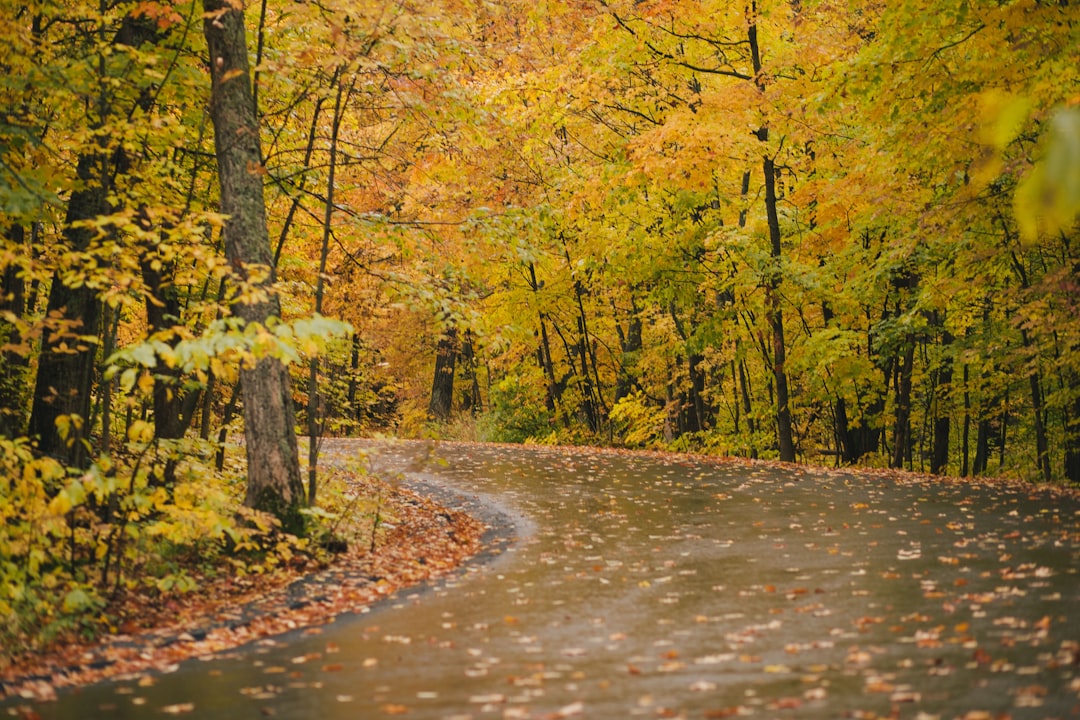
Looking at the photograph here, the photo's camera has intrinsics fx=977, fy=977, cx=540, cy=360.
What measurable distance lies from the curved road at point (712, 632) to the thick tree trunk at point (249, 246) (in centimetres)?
161

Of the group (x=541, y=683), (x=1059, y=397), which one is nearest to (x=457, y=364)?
(x=1059, y=397)

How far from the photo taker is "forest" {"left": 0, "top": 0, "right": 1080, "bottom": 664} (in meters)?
8.27

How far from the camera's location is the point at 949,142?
1309 centimetres

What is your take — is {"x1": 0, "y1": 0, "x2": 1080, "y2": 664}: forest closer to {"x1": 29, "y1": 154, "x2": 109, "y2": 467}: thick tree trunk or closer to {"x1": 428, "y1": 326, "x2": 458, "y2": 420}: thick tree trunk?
{"x1": 29, "y1": 154, "x2": 109, "y2": 467}: thick tree trunk

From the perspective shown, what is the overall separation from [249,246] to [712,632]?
586 cm

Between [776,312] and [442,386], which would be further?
[442,386]

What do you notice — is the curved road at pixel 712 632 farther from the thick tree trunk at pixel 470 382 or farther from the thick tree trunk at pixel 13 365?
the thick tree trunk at pixel 470 382

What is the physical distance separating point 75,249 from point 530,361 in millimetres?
21353

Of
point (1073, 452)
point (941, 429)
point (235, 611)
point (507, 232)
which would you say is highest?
point (507, 232)

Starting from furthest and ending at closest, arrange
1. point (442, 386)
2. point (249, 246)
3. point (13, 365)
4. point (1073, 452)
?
point (442, 386)
point (1073, 452)
point (13, 365)
point (249, 246)

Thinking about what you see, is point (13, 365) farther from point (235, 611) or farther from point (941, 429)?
point (941, 429)

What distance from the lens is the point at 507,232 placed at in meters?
12.6

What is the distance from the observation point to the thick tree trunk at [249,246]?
31.7ft

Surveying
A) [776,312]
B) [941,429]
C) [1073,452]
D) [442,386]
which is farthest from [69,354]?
[442,386]
